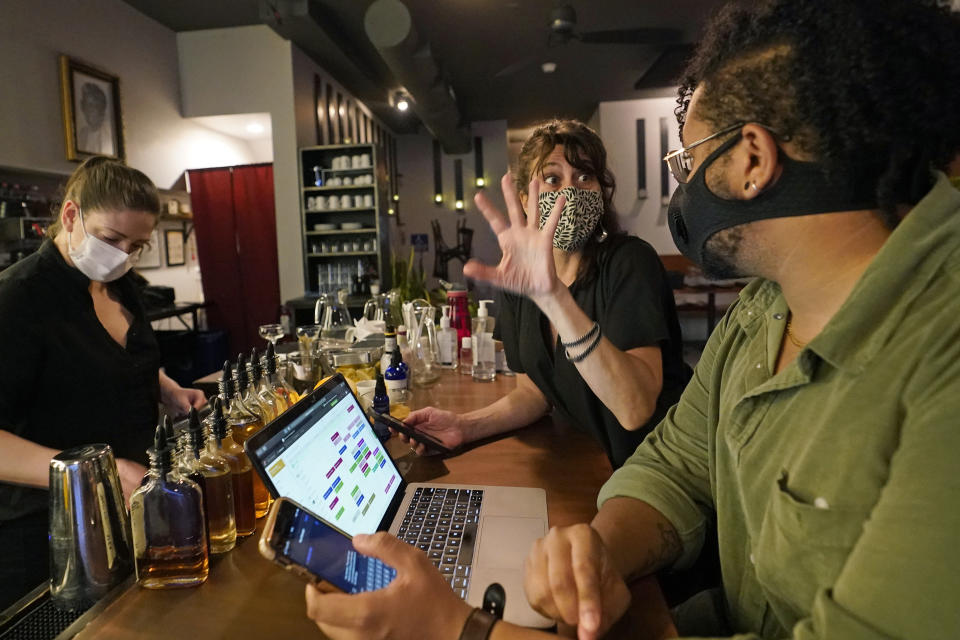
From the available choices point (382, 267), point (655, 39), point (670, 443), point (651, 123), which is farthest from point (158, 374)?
point (651, 123)

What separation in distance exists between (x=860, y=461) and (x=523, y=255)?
0.67m

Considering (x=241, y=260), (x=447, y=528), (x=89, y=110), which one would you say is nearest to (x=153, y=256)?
(x=241, y=260)

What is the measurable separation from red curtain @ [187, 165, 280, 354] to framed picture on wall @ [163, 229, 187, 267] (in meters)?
0.24

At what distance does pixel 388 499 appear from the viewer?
1015mm

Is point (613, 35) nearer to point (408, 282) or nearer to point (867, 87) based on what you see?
point (408, 282)

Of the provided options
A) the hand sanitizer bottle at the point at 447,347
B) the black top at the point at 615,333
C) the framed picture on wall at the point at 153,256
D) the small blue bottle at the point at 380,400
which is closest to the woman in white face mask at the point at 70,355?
the small blue bottle at the point at 380,400

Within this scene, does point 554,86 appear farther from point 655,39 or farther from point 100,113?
point 100,113

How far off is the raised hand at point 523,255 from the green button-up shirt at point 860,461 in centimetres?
40

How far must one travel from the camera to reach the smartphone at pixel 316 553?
1.77 ft

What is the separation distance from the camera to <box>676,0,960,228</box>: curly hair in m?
0.68

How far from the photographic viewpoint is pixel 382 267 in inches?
232

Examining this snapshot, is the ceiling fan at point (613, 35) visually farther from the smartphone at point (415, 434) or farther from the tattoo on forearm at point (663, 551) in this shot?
the tattoo on forearm at point (663, 551)

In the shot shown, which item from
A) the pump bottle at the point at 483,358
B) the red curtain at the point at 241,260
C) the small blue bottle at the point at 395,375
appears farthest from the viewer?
the red curtain at the point at 241,260

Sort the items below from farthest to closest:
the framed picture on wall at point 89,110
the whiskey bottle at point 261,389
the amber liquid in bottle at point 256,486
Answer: the framed picture on wall at point 89,110
the whiskey bottle at point 261,389
the amber liquid in bottle at point 256,486
